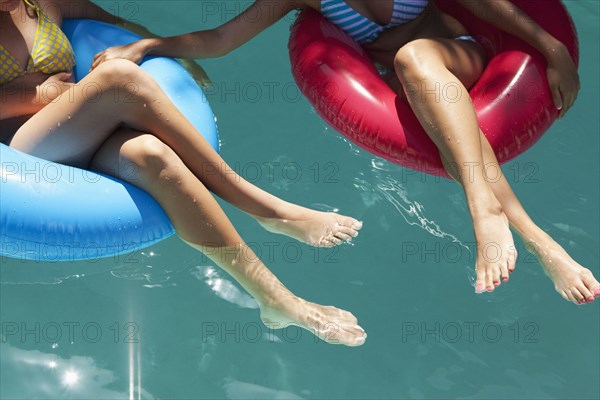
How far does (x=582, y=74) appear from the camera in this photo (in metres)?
3.32

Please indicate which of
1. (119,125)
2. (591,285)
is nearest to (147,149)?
(119,125)

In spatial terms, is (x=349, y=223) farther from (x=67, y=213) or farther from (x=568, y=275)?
(x=67, y=213)

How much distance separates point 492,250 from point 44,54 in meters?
1.36

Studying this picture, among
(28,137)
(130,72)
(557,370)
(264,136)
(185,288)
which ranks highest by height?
(130,72)

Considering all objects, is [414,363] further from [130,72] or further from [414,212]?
[130,72]

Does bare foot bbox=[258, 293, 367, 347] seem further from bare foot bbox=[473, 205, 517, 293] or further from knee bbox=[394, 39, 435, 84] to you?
knee bbox=[394, 39, 435, 84]

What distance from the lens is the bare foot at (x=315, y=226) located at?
2.35m

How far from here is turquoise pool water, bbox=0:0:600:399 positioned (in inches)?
100

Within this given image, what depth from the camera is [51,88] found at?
93.3 inches

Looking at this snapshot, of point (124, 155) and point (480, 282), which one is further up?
point (124, 155)

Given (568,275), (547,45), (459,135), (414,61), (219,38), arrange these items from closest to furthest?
(568,275) < (459,135) < (414,61) < (547,45) < (219,38)

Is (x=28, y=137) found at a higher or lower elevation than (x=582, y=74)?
higher

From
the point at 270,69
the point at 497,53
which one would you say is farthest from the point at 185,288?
the point at 497,53

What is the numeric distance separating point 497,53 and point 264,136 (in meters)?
0.88
